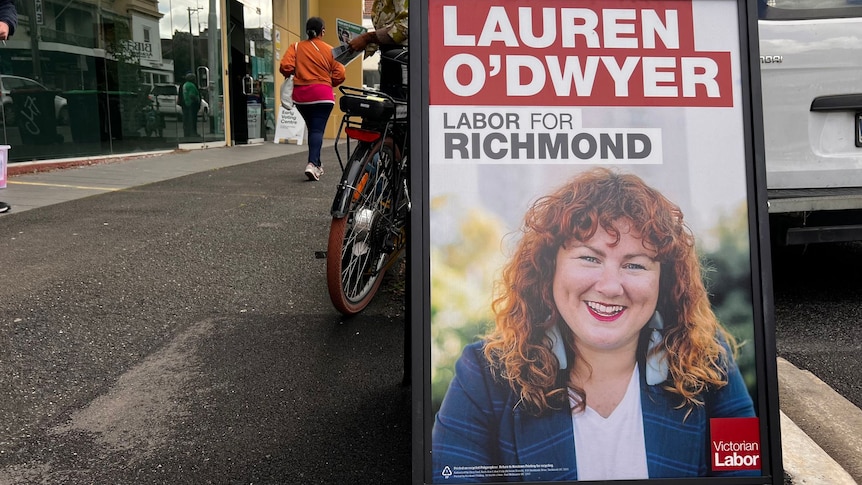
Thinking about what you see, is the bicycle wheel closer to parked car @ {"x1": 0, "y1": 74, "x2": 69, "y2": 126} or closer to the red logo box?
the red logo box

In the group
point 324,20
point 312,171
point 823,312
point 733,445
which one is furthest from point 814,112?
point 324,20

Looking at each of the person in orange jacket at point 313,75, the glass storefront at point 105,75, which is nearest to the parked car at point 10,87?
the glass storefront at point 105,75

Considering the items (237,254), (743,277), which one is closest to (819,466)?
(743,277)

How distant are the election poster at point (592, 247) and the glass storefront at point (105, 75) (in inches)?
343

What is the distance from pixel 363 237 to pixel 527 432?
1.95m

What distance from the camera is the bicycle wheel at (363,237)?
3.59 meters

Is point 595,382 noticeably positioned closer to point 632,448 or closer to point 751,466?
point 632,448

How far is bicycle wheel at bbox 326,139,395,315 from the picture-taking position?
11.8 ft

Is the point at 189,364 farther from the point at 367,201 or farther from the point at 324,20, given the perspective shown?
the point at 324,20

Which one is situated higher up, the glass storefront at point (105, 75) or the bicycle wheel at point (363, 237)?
the glass storefront at point (105, 75)

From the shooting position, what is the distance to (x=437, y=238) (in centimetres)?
203

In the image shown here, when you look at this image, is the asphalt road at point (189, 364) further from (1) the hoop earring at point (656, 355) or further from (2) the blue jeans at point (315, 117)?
(2) the blue jeans at point (315, 117)

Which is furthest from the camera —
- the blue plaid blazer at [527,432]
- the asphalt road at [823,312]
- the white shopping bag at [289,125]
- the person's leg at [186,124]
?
the white shopping bag at [289,125]

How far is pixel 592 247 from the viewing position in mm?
2039
